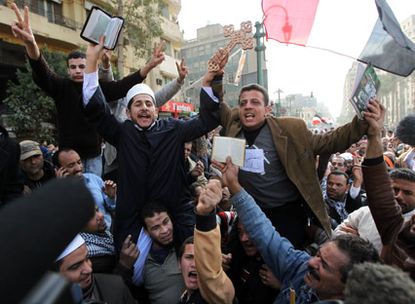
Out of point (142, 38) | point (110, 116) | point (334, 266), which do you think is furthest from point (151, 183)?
point (142, 38)

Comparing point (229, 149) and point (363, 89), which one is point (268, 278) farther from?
point (363, 89)

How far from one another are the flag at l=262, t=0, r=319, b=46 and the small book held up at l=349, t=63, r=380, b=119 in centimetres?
90

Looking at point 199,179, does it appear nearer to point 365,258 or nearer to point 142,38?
point 365,258

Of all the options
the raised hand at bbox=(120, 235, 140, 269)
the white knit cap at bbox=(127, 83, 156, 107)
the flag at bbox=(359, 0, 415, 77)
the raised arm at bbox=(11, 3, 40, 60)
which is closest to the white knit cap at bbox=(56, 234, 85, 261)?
the raised hand at bbox=(120, 235, 140, 269)

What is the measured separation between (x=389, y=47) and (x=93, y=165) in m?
2.67

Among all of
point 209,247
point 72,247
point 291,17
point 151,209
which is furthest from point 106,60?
point 209,247

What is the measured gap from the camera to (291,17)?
10.1 ft

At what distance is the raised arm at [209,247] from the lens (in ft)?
6.49

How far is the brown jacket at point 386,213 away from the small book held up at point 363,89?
1.13 feet

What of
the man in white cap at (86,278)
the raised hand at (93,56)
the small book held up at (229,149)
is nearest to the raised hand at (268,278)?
the small book held up at (229,149)

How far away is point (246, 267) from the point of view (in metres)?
2.53

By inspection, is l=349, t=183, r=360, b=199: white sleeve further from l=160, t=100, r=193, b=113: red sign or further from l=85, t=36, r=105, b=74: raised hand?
l=160, t=100, r=193, b=113: red sign

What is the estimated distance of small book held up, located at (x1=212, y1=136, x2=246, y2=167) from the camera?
2.17 meters

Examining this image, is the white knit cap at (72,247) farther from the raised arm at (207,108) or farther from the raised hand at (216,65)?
the raised hand at (216,65)
